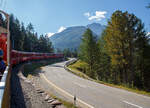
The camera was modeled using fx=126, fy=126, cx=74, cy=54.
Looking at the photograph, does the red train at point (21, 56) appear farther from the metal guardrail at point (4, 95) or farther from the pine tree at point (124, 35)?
the pine tree at point (124, 35)

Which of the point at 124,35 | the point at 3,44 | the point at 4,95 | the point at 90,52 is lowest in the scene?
the point at 4,95

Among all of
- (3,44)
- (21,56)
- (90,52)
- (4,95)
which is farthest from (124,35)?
(21,56)

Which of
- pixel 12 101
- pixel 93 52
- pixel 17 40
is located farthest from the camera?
pixel 17 40

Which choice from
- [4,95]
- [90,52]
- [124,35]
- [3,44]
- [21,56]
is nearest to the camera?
[4,95]

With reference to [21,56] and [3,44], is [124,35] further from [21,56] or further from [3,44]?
[21,56]

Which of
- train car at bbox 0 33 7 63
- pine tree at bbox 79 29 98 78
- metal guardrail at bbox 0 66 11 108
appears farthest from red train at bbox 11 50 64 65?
metal guardrail at bbox 0 66 11 108

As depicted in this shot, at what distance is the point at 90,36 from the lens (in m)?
30.0

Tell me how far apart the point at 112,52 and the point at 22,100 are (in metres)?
16.8

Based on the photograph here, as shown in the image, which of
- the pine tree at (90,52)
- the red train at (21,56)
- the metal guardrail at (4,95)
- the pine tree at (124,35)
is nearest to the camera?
the metal guardrail at (4,95)

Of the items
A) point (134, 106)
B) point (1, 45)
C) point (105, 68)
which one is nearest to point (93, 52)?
point (105, 68)

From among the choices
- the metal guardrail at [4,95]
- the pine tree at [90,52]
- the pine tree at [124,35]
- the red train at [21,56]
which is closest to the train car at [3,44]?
the red train at [21,56]

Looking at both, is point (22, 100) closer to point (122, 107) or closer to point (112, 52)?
point (122, 107)

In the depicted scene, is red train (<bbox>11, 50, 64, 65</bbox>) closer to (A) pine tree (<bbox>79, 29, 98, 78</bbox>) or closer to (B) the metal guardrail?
(A) pine tree (<bbox>79, 29, 98, 78</bbox>)

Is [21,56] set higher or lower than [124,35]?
lower
